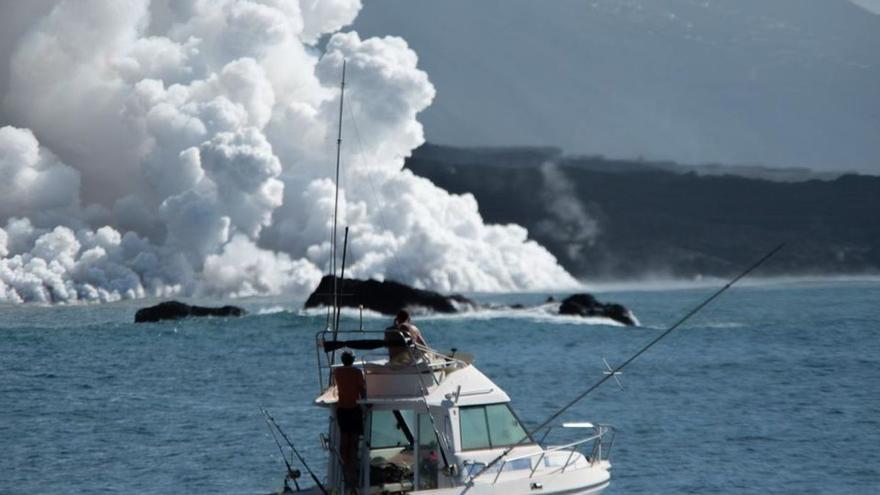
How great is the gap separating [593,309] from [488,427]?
82.8 meters

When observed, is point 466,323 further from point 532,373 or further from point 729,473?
point 729,473

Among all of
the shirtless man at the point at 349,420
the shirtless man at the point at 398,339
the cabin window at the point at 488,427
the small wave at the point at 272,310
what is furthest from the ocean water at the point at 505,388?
the shirtless man at the point at 398,339

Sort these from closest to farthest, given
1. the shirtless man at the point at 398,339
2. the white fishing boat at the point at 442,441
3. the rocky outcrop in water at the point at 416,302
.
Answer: the white fishing boat at the point at 442,441, the shirtless man at the point at 398,339, the rocky outcrop in water at the point at 416,302

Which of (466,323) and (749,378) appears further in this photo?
(466,323)

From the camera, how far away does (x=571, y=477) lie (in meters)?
33.7

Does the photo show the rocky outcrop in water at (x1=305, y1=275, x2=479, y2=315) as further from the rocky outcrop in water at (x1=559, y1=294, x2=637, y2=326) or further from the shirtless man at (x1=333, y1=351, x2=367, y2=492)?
the shirtless man at (x1=333, y1=351, x2=367, y2=492)

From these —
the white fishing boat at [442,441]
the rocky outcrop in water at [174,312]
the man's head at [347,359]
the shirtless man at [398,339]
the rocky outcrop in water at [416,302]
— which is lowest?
the white fishing boat at [442,441]

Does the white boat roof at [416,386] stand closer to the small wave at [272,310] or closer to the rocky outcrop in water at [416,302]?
the rocky outcrop in water at [416,302]

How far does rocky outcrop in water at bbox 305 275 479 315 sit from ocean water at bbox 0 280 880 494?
290 cm

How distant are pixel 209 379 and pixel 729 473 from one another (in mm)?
32754

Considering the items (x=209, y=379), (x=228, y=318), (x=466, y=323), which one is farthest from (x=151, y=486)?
(x=228, y=318)

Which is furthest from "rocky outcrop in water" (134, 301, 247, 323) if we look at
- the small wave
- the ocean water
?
the small wave

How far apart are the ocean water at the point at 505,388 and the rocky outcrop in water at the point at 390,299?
2.90m

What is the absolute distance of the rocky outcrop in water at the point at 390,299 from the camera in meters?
120
